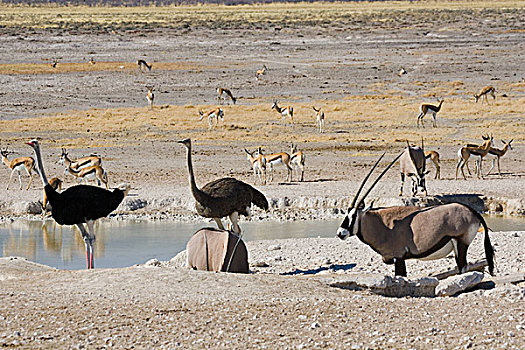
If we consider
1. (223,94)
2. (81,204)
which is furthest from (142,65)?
(81,204)

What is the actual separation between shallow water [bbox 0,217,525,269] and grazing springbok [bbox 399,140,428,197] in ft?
→ 5.33

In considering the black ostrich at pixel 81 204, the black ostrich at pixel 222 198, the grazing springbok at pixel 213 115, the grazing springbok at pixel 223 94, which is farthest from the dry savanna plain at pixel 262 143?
the black ostrich at pixel 81 204

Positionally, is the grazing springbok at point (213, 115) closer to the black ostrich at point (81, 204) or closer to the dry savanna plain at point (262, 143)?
the dry savanna plain at point (262, 143)

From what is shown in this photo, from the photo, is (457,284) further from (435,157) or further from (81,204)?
(435,157)

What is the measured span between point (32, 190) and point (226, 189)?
7955 mm

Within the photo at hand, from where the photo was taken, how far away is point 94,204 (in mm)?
10891

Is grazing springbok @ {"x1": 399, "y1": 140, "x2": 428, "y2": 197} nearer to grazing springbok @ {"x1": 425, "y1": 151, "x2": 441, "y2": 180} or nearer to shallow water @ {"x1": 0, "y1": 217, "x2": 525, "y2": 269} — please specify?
grazing springbok @ {"x1": 425, "y1": 151, "x2": 441, "y2": 180}

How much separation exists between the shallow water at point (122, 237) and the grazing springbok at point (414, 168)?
5.33 ft

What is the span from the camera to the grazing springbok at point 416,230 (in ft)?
29.9

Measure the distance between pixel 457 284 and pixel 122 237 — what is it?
23.5 ft

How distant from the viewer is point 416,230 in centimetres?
916

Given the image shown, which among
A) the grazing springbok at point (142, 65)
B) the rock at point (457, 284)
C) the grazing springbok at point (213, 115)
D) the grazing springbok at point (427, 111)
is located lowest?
the rock at point (457, 284)

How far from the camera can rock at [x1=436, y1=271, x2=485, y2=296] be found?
8.16 metres

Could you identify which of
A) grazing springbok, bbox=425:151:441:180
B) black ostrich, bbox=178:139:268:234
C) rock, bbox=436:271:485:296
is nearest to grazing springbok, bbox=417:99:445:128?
grazing springbok, bbox=425:151:441:180
